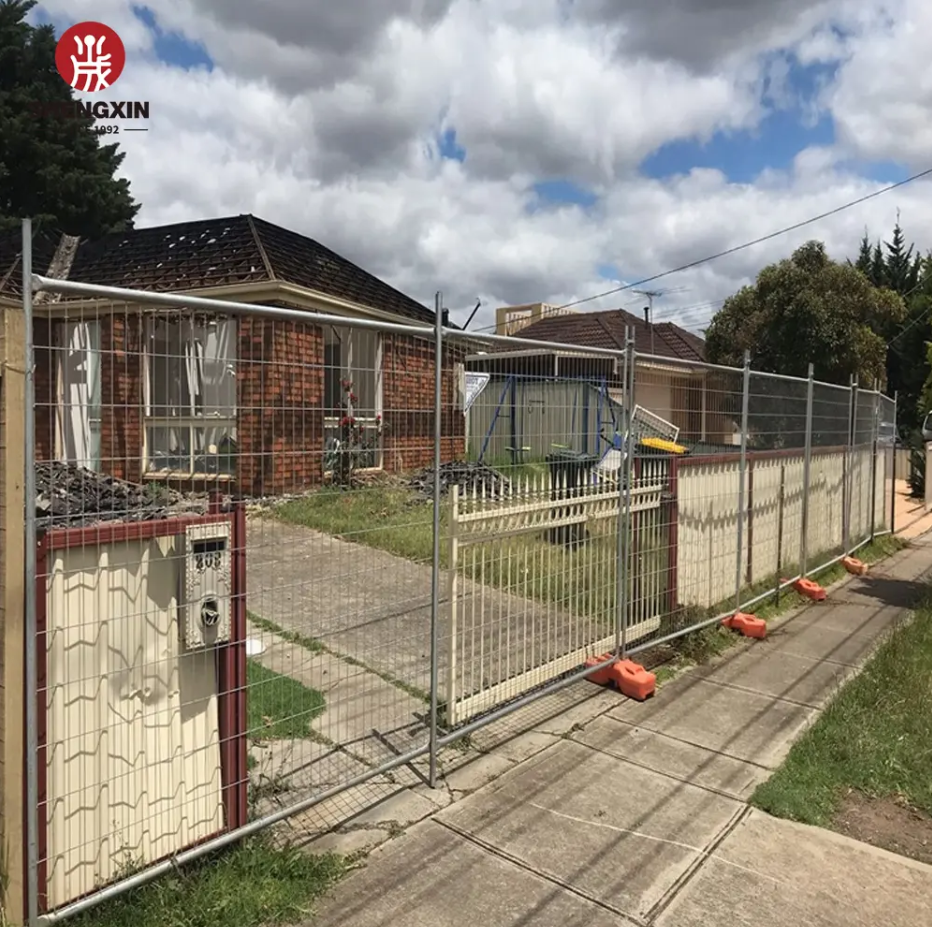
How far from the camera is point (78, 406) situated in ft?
8.09

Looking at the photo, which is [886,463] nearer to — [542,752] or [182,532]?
[542,752]

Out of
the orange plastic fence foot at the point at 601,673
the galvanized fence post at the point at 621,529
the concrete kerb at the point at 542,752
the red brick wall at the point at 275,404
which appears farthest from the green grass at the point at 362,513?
the orange plastic fence foot at the point at 601,673

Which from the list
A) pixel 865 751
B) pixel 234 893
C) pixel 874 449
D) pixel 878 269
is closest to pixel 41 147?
pixel 874 449

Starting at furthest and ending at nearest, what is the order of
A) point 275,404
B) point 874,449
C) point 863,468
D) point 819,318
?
point 819,318 → point 874,449 → point 863,468 → point 275,404

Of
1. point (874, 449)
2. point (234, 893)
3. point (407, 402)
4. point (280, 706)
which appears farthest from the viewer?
point (874, 449)

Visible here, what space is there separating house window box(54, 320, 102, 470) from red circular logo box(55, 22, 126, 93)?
13771 mm

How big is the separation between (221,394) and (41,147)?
91.8ft

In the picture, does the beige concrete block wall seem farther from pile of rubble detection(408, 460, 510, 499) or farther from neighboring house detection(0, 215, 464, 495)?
pile of rubble detection(408, 460, 510, 499)

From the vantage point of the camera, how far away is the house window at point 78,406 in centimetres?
247

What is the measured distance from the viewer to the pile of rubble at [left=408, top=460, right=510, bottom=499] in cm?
391

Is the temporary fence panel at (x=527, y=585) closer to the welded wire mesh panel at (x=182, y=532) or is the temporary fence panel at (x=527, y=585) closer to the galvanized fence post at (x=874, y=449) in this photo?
the welded wire mesh panel at (x=182, y=532)

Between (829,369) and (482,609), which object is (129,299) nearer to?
(482,609)

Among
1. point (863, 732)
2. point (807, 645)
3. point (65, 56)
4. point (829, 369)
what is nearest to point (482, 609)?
point (863, 732)

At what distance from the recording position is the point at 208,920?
249cm
